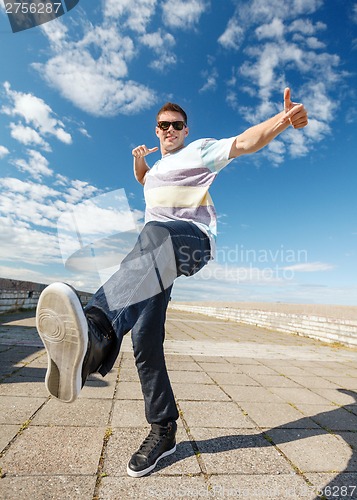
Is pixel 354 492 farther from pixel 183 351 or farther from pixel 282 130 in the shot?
pixel 183 351

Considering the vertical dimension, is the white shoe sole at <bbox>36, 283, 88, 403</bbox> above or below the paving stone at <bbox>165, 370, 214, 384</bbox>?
above

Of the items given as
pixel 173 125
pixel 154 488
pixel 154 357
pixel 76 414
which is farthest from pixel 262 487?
pixel 173 125

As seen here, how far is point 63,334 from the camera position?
3.94ft

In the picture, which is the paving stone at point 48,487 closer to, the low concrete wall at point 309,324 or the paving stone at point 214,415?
the paving stone at point 214,415

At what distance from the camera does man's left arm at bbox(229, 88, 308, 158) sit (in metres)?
1.53

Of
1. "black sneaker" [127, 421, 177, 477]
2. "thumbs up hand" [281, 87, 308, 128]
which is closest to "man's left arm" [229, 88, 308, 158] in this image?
"thumbs up hand" [281, 87, 308, 128]

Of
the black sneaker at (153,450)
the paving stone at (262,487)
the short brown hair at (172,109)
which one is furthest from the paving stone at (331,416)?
the short brown hair at (172,109)

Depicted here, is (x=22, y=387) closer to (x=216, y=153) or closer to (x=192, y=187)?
(x=192, y=187)

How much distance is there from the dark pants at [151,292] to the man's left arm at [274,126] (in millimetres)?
495

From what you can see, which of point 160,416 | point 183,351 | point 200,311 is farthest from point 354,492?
point 200,311

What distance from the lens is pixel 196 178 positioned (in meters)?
1.80

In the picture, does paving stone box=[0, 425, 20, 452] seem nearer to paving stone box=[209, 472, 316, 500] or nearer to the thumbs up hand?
paving stone box=[209, 472, 316, 500]

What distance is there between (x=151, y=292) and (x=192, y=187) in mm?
656

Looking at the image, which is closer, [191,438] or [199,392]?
[191,438]
